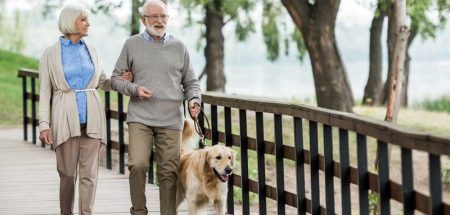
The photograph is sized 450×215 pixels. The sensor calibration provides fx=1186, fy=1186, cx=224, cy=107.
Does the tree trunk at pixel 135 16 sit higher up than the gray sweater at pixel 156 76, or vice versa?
the tree trunk at pixel 135 16

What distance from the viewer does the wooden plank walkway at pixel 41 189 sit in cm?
998

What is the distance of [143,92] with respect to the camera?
8.09m

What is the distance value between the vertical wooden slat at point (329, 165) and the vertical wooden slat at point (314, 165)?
24 centimetres

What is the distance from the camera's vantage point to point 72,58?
Result: 8.07 metres

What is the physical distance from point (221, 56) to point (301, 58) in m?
2.17

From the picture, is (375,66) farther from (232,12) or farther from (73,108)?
(73,108)

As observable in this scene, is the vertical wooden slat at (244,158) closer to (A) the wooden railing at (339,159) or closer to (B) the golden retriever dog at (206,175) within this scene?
(A) the wooden railing at (339,159)

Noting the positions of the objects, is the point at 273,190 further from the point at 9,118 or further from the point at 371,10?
the point at 371,10

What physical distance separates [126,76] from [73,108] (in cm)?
44

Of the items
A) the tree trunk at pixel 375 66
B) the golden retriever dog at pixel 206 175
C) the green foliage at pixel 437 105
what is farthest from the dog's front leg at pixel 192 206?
the tree trunk at pixel 375 66

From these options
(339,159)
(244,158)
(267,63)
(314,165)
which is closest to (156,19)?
(314,165)

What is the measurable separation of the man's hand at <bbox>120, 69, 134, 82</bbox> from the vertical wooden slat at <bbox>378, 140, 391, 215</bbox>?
7.23 ft

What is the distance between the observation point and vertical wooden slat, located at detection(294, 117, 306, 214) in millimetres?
8383

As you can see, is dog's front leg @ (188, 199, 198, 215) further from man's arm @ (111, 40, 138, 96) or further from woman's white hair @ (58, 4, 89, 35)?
woman's white hair @ (58, 4, 89, 35)
